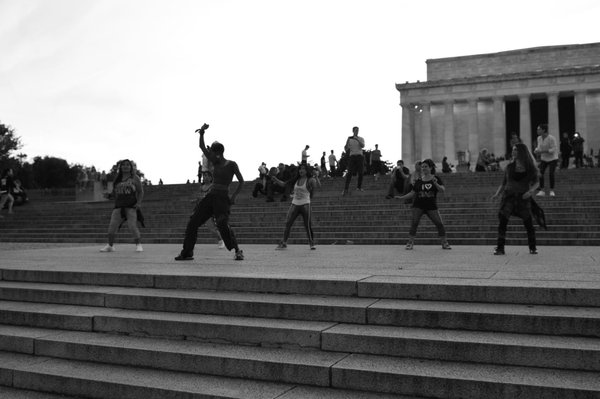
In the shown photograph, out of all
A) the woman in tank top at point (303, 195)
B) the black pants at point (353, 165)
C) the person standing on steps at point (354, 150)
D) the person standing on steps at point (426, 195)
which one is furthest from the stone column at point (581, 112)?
the woman in tank top at point (303, 195)

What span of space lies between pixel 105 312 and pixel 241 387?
223 centimetres

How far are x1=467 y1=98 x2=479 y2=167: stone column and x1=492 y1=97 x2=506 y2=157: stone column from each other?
1473 millimetres

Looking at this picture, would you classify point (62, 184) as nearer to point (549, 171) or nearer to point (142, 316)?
point (549, 171)

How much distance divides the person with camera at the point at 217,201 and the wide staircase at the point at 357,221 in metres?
5.32

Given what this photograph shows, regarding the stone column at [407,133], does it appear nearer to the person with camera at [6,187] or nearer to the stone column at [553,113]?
the stone column at [553,113]

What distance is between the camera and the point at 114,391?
481 cm

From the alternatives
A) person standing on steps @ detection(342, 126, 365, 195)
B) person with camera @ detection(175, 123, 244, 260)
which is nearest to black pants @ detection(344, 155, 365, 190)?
person standing on steps @ detection(342, 126, 365, 195)

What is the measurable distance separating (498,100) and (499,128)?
7.54 feet

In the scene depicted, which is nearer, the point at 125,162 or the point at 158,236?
the point at 125,162

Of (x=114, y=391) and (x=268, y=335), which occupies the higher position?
(x=268, y=335)

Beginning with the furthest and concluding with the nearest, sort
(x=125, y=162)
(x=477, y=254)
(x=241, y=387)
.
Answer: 1. (x=125, y=162)
2. (x=477, y=254)
3. (x=241, y=387)

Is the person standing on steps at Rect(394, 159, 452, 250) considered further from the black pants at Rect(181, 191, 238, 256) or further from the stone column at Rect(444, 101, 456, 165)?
the stone column at Rect(444, 101, 456, 165)

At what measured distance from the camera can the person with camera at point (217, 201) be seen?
8789mm

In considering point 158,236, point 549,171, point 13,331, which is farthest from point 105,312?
point 549,171
